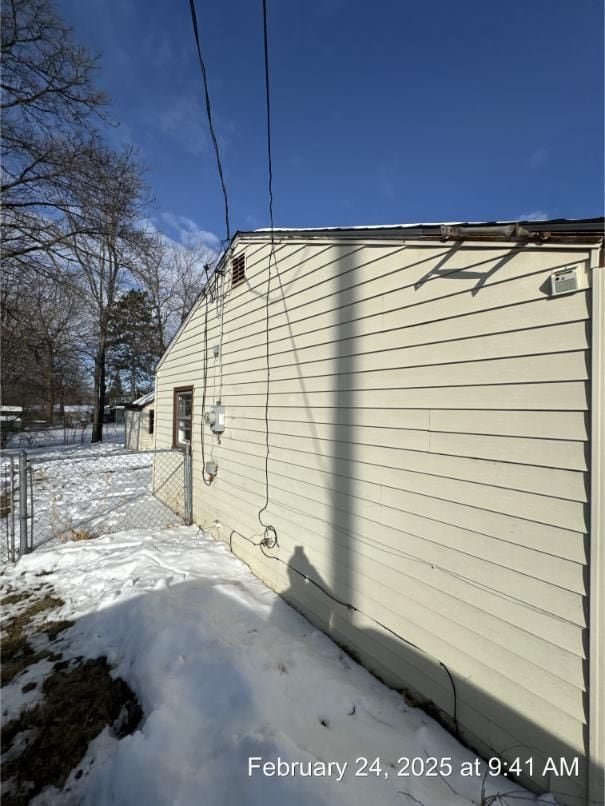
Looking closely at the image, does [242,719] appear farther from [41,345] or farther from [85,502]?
[41,345]

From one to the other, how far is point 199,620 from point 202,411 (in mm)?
3616

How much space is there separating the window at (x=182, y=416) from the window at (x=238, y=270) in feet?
8.56

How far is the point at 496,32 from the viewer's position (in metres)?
3.46

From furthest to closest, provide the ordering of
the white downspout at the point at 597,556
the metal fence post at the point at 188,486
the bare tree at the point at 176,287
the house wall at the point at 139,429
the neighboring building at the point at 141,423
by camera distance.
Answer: the bare tree at the point at 176,287, the house wall at the point at 139,429, the neighboring building at the point at 141,423, the metal fence post at the point at 188,486, the white downspout at the point at 597,556

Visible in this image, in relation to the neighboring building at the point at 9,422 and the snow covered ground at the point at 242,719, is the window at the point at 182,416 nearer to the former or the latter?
the snow covered ground at the point at 242,719

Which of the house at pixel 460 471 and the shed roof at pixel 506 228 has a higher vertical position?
the shed roof at pixel 506 228

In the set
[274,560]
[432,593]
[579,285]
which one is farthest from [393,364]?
[274,560]

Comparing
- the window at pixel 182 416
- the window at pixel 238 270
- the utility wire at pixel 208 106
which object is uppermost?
the utility wire at pixel 208 106

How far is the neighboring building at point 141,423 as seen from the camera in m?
16.2

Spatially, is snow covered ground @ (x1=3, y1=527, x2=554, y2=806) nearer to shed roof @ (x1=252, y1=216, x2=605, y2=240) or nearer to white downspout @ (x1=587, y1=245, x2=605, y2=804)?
white downspout @ (x1=587, y1=245, x2=605, y2=804)

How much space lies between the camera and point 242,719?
2078 millimetres

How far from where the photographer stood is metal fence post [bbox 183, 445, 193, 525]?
6.22 m

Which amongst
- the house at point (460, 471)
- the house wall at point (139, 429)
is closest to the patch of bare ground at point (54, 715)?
the house at point (460, 471)

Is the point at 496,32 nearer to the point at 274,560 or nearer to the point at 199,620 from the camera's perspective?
the point at 274,560
